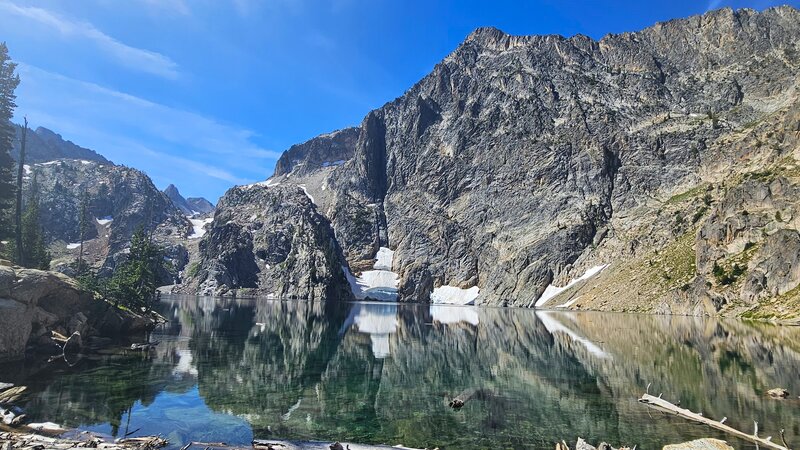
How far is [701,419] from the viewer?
23906mm

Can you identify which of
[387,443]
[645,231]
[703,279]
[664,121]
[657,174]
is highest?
[664,121]

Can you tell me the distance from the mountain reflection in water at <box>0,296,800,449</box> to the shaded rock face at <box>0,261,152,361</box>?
3.30m

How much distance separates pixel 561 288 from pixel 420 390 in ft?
511

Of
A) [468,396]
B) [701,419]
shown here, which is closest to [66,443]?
[468,396]

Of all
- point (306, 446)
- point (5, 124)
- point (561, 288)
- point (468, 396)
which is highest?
point (5, 124)

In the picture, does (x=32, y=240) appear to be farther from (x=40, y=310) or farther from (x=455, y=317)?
(x=455, y=317)

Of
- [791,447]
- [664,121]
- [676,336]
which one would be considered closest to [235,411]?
[791,447]

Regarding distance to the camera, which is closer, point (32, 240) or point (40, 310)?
point (40, 310)

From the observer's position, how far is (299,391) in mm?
33062

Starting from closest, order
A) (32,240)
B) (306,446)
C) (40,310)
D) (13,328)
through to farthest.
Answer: (306,446), (13,328), (40,310), (32,240)

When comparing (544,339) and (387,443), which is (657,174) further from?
(387,443)

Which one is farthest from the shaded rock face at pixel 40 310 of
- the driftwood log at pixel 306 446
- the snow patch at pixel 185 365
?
the driftwood log at pixel 306 446

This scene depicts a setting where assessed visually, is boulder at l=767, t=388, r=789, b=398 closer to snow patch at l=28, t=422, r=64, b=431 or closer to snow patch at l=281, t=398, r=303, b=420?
snow patch at l=281, t=398, r=303, b=420

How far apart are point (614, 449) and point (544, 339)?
44.0m
